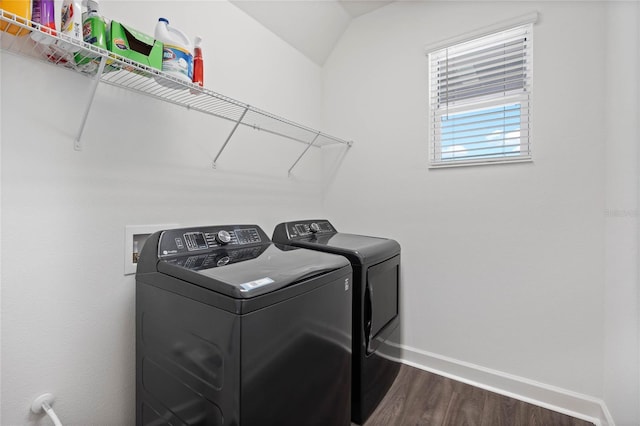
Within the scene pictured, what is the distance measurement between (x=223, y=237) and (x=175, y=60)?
0.76m

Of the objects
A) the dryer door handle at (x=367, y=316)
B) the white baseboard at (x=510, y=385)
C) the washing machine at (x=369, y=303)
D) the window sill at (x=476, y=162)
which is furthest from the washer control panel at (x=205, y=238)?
the window sill at (x=476, y=162)

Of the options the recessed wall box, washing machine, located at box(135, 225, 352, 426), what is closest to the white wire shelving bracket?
the recessed wall box

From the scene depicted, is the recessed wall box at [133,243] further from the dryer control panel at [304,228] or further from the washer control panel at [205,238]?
the dryer control panel at [304,228]

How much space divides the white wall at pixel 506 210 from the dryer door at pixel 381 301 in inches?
10.8

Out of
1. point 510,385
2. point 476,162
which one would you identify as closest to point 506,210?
point 476,162

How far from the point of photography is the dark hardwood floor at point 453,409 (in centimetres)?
156

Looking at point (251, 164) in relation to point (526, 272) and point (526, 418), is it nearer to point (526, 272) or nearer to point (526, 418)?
point (526, 272)

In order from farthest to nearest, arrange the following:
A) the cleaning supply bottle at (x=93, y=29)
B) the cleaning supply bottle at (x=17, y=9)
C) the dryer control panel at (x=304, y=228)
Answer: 1. the dryer control panel at (x=304, y=228)
2. the cleaning supply bottle at (x=93, y=29)
3. the cleaning supply bottle at (x=17, y=9)

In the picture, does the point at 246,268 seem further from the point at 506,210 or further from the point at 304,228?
the point at 506,210

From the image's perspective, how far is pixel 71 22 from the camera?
0.92 m

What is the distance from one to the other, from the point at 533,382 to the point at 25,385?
2415 mm

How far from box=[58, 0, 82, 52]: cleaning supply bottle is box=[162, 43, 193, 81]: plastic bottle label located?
0.26m

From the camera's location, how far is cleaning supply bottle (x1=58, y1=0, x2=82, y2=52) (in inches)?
36.1

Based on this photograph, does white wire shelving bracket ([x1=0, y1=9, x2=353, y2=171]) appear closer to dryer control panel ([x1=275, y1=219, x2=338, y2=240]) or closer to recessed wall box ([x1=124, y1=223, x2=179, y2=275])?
recessed wall box ([x1=124, y1=223, x2=179, y2=275])
